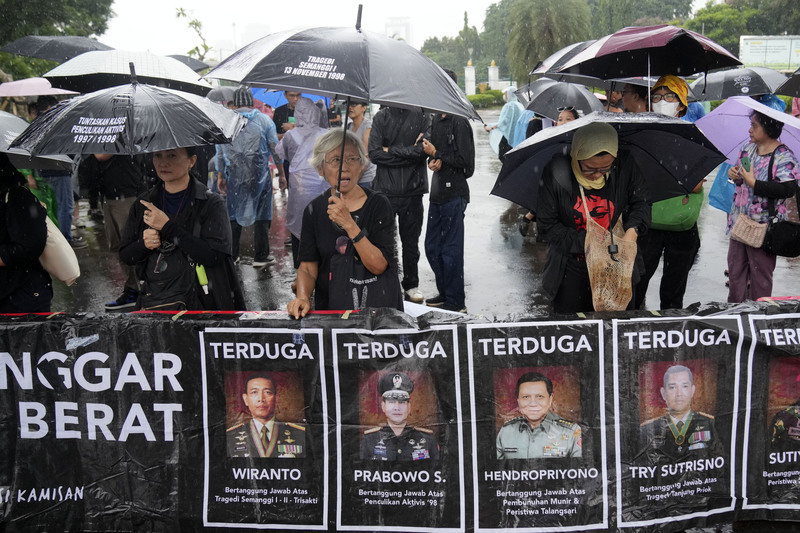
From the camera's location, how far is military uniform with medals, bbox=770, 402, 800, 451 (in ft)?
11.3

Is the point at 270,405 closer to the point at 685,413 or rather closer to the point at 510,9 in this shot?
the point at 685,413

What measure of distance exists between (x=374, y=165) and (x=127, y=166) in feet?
8.36

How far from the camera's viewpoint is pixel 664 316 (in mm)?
3416

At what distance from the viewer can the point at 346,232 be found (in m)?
3.87

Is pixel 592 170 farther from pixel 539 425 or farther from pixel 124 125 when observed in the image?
pixel 124 125

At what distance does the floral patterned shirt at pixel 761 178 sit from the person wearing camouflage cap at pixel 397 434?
3635 millimetres

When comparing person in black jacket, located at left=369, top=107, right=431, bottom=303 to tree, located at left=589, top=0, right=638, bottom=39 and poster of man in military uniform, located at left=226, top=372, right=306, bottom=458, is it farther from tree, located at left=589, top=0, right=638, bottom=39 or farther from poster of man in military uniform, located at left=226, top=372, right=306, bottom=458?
tree, located at left=589, top=0, right=638, bottom=39

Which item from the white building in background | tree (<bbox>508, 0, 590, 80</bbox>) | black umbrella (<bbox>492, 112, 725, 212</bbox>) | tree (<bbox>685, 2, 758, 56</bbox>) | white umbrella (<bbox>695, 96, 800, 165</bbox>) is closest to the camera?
black umbrella (<bbox>492, 112, 725, 212</bbox>)

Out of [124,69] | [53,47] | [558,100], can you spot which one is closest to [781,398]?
[124,69]

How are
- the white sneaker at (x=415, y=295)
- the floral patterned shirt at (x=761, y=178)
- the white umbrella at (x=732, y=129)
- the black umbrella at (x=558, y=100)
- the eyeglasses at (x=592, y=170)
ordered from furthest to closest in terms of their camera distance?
the black umbrella at (x=558, y=100) → the white sneaker at (x=415, y=295) → the white umbrella at (x=732, y=129) → the floral patterned shirt at (x=761, y=178) → the eyeglasses at (x=592, y=170)

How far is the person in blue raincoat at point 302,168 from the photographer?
22.9ft

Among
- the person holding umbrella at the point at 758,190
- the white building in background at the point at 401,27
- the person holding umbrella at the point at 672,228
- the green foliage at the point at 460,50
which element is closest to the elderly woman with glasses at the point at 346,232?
the person holding umbrella at the point at 672,228

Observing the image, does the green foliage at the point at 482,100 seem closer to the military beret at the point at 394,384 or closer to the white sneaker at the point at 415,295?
the white sneaker at the point at 415,295

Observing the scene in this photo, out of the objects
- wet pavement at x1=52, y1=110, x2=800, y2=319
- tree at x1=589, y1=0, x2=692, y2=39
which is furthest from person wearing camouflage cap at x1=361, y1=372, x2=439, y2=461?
tree at x1=589, y1=0, x2=692, y2=39
